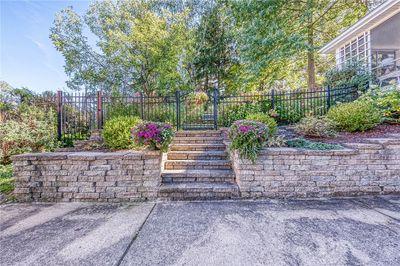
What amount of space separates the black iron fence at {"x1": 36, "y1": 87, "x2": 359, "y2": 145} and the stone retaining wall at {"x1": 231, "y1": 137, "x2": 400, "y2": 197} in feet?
8.65

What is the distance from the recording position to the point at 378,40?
707 cm

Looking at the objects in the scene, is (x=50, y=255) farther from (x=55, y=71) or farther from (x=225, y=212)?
(x=55, y=71)

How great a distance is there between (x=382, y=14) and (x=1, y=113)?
40.9ft

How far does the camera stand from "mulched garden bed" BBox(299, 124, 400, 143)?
3.58 meters

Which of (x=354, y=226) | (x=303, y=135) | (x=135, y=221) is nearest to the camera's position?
(x=354, y=226)

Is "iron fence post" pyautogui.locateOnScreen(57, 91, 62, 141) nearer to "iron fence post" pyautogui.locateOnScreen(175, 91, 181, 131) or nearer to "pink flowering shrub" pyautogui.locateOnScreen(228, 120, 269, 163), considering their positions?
"iron fence post" pyautogui.locateOnScreen(175, 91, 181, 131)

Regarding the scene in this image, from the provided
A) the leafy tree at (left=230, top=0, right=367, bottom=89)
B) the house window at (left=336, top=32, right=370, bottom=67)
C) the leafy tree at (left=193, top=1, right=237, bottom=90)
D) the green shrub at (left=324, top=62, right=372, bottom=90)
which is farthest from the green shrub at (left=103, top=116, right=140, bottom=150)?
the leafy tree at (left=193, top=1, right=237, bottom=90)

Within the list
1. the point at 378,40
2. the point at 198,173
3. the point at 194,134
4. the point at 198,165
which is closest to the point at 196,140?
the point at 194,134

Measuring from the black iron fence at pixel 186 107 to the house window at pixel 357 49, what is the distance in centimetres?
277

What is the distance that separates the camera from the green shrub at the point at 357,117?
3.96 meters

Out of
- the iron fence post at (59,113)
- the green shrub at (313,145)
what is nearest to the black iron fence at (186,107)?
the iron fence post at (59,113)

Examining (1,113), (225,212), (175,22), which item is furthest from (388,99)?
(175,22)

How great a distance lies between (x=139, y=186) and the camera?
2.93m

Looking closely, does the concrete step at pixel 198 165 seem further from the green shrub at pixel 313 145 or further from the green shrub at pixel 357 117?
the green shrub at pixel 357 117
